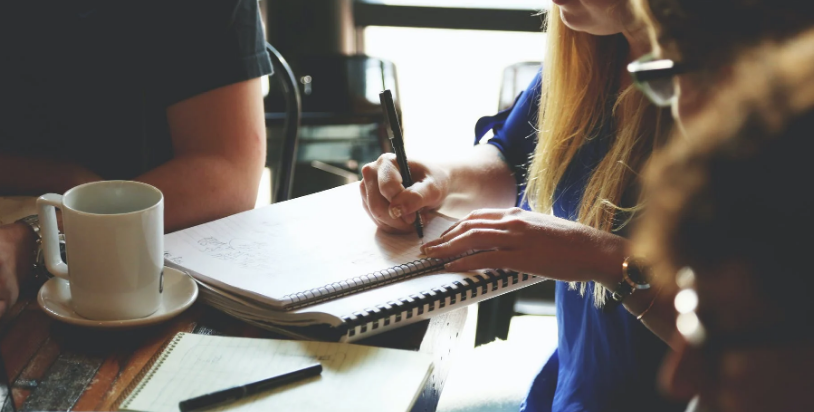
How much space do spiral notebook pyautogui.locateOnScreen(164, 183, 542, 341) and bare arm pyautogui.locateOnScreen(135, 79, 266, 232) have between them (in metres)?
0.07

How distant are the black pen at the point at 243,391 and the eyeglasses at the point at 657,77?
381 mm

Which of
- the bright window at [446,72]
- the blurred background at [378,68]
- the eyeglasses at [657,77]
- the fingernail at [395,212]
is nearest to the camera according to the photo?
A: the eyeglasses at [657,77]

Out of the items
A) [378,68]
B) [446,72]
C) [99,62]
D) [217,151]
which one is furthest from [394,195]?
[446,72]

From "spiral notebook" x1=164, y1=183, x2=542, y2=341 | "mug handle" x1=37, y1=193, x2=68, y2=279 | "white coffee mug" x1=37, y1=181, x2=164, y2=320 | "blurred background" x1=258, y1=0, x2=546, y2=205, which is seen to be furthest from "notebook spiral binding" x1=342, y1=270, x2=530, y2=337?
"blurred background" x1=258, y1=0, x2=546, y2=205

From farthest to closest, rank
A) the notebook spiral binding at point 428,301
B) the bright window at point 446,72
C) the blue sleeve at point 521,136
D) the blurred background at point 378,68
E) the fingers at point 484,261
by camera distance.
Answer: the bright window at point 446,72
the blurred background at point 378,68
the blue sleeve at point 521,136
the fingers at point 484,261
the notebook spiral binding at point 428,301

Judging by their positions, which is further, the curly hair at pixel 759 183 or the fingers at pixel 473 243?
the fingers at pixel 473 243

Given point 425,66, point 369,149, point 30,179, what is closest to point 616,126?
point 30,179

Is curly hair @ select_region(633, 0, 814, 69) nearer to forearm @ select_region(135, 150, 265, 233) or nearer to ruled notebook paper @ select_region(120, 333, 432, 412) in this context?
ruled notebook paper @ select_region(120, 333, 432, 412)

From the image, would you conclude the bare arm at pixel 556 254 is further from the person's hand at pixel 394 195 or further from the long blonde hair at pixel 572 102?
the long blonde hair at pixel 572 102

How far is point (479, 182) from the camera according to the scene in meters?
1.18

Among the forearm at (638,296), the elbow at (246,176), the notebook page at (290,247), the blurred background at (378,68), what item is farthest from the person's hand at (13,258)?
the blurred background at (378,68)

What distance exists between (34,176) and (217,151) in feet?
0.88

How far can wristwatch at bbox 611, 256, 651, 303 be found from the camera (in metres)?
0.81

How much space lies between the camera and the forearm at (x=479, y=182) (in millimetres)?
1123
